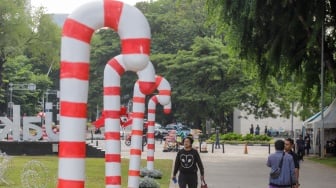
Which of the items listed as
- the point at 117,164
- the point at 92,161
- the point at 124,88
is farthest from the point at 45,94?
the point at 117,164

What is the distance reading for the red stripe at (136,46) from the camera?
20.6 feet

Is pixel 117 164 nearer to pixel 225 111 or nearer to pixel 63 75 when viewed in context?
pixel 63 75

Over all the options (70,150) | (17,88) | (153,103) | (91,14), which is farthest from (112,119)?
(17,88)

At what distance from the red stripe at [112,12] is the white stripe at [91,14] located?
6 cm

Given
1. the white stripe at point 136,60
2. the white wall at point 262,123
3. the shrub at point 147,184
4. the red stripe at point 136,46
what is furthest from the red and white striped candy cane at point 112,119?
the white wall at point 262,123

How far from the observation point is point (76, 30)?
625 cm

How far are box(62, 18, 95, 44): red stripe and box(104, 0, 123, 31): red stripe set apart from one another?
29 centimetres

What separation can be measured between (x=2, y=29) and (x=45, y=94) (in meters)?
21.8

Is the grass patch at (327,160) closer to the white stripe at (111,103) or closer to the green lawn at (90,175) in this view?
the green lawn at (90,175)

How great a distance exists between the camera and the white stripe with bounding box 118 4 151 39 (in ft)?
21.2

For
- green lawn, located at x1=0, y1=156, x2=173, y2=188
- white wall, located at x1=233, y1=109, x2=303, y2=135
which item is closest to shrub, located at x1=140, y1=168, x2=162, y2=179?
green lawn, located at x1=0, y1=156, x2=173, y2=188

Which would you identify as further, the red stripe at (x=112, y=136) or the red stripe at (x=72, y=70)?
the red stripe at (x=112, y=136)

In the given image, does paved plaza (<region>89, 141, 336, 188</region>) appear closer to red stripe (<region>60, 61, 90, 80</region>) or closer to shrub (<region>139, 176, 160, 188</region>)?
shrub (<region>139, 176, 160, 188</region>)

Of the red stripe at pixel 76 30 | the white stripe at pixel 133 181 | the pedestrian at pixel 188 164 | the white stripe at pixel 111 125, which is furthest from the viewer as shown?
the white stripe at pixel 133 181
